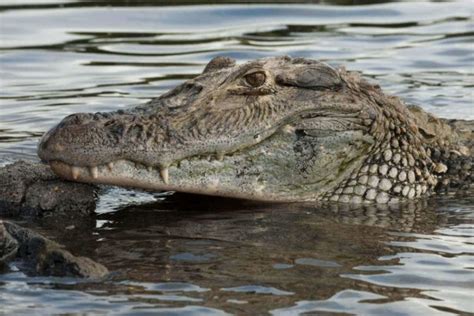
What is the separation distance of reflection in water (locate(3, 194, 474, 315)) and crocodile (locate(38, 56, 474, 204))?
0.62 ft

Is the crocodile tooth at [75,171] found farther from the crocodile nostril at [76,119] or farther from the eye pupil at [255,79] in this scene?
the eye pupil at [255,79]

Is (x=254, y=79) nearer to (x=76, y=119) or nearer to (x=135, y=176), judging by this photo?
(x=135, y=176)

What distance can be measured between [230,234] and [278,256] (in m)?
0.55

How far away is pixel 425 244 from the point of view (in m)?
6.70

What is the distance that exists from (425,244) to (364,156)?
3.46 ft

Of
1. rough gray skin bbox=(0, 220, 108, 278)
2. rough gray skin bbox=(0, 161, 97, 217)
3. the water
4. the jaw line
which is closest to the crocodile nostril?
the jaw line

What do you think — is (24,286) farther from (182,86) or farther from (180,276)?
(182,86)

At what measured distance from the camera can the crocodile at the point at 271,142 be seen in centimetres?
673

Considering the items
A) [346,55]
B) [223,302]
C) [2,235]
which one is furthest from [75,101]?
[223,302]

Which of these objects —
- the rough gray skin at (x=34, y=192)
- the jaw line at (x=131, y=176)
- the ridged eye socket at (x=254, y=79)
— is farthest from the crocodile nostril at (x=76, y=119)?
the ridged eye socket at (x=254, y=79)

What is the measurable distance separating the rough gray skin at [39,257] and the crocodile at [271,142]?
2.36 feet

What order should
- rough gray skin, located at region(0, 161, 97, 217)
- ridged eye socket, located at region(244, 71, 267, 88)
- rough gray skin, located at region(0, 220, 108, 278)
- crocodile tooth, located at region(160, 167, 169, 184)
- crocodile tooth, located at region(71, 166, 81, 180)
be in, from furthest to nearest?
1. ridged eye socket, located at region(244, 71, 267, 88)
2. rough gray skin, located at region(0, 161, 97, 217)
3. crocodile tooth, located at region(160, 167, 169, 184)
4. crocodile tooth, located at region(71, 166, 81, 180)
5. rough gray skin, located at region(0, 220, 108, 278)

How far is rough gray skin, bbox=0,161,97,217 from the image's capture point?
23.2 feet

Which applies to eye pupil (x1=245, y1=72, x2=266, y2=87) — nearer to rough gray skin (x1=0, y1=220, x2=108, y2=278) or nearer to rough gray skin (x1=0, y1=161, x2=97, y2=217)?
rough gray skin (x1=0, y1=161, x2=97, y2=217)
